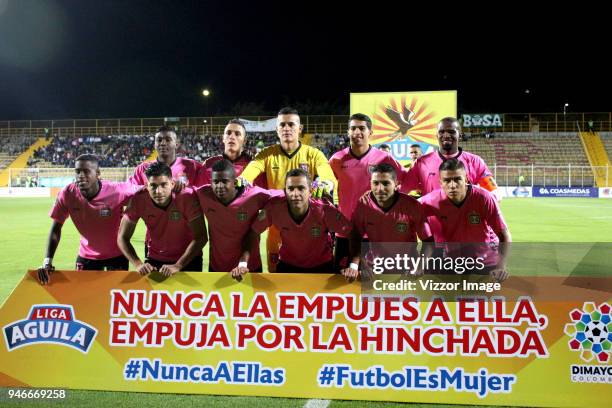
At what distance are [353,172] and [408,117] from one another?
6.18m

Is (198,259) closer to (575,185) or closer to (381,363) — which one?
(381,363)

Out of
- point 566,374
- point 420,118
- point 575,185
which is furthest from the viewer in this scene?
point 575,185

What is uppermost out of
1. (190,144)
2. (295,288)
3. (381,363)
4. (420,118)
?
(190,144)

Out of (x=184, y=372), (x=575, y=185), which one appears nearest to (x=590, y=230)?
(x=184, y=372)

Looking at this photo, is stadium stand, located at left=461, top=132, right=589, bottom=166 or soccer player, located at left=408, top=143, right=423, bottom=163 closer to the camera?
soccer player, located at left=408, top=143, right=423, bottom=163

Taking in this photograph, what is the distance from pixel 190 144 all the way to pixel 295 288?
4306cm

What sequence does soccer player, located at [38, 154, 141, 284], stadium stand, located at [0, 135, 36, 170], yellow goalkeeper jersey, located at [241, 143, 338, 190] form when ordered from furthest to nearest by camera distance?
stadium stand, located at [0, 135, 36, 170] → yellow goalkeeper jersey, located at [241, 143, 338, 190] → soccer player, located at [38, 154, 141, 284]

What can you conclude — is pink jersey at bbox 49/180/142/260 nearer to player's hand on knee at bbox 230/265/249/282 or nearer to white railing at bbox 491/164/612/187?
player's hand on knee at bbox 230/265/249/282

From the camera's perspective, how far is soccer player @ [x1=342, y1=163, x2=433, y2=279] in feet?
15.3

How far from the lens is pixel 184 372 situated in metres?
3.92

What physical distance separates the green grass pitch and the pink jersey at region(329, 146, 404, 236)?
2765 mm

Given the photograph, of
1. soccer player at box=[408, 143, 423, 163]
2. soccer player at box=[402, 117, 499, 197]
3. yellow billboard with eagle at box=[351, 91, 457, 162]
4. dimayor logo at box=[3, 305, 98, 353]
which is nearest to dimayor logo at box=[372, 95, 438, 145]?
yellow billboard with eagle at box=[351, 91, 457, 162]

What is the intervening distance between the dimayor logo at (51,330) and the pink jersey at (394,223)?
225 cm

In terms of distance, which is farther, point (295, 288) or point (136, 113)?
point (136, 113)
